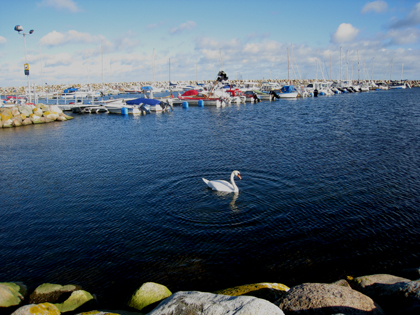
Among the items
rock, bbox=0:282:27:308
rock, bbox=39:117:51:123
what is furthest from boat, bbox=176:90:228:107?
rock, bbox=0:282:27:308

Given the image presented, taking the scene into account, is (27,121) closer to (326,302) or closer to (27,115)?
(27,115)

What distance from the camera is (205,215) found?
48.3 feet

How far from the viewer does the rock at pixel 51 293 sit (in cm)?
915

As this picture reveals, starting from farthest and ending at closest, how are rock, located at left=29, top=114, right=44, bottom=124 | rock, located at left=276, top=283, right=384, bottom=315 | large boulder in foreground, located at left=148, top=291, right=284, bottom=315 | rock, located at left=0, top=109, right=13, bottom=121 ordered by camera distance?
rock, located at left=29, top=114, right=44, bottom=124
rock, located at left=0, top=109, right=13, bottom=121
rock, located at left=276, top=283, right=384, bottom=315
large boulder in foreground, located at left=148, top=291, right=284, bottom=315

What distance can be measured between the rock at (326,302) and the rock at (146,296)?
124 inches

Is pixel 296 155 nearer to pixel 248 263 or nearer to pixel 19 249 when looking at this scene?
pixel 248 263

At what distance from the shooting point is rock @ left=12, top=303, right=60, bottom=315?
290 inches

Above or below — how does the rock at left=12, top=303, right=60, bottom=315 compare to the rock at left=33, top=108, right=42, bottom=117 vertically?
below

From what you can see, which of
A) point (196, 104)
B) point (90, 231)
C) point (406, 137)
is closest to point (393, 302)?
point (90, 231)

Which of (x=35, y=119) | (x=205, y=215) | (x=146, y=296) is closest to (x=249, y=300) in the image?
(x=146, y=296)

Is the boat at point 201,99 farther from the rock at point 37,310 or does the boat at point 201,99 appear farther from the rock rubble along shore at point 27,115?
the rock at point 37,310

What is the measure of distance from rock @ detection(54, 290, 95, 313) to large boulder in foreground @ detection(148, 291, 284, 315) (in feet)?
10.2

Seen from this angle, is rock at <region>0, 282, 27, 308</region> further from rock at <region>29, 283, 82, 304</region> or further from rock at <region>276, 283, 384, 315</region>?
rock at <region>276, 283, 384, 315</region>

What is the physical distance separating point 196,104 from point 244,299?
6885 centimetres
